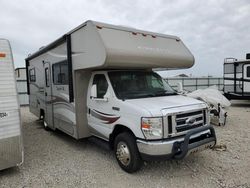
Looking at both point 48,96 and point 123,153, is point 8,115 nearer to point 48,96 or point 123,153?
point 123,153

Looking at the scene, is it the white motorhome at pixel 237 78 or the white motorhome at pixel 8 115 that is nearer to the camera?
the white motorhome at pixel 8 115

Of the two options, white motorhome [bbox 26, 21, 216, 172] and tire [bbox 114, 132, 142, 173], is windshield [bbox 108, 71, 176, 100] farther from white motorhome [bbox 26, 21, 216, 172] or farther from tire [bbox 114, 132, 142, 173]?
tire [bbox 114, 132, 142, 173]

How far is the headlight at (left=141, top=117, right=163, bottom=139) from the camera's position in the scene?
3.82 m

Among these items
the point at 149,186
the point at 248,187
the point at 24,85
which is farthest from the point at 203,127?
the point at 24,85

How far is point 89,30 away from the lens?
4.68 m

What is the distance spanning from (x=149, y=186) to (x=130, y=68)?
2704 mm

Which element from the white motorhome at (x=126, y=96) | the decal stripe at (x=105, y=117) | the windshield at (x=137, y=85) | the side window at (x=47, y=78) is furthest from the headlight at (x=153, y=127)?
the side window at (x=47, y=78)

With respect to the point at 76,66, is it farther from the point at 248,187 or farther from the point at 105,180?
the point at 248,187

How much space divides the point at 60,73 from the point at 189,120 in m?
3.93

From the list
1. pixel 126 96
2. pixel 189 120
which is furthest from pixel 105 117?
pixel 189 120

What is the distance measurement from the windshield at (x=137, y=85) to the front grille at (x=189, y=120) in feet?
3.16

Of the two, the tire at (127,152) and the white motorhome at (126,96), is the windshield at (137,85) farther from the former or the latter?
the tire at (127,152)

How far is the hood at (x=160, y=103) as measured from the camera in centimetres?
392

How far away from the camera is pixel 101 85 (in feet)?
16.8
